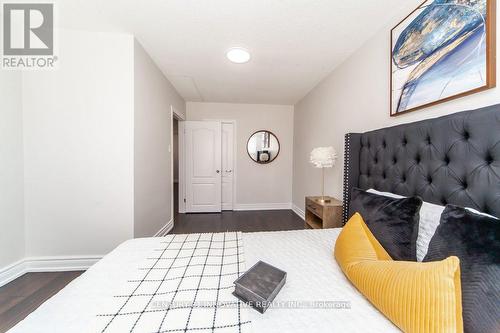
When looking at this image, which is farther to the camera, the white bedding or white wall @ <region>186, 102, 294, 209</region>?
white wall @ <region>186, 102, 294, 209</region>

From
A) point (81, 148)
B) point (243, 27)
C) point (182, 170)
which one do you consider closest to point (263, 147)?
point (182, 170)

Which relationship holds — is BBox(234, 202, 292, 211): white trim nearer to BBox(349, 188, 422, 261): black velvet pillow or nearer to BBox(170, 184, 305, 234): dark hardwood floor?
BBox(170, 184, 305, 234): dark hardwood floor

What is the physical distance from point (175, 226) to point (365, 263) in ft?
9.93

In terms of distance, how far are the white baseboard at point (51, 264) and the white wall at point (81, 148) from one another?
0.19ft

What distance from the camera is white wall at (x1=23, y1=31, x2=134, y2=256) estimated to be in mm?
1823

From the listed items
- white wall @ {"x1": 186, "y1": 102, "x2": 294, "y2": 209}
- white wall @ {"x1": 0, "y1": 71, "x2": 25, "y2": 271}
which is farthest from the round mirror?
white wall @ {"x1": 0, "y1": 71, "x2": 25, "y2": 271}

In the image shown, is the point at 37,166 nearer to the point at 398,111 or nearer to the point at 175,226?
the point at 175,226

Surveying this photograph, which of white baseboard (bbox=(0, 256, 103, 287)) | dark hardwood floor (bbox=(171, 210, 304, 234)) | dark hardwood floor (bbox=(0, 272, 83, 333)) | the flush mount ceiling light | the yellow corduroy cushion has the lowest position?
dark hardwood floor (bbox=(0, 272, 83, 333))

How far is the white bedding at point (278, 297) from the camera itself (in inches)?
25.9

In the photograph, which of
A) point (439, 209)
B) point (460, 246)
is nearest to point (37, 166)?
point (460, 246)

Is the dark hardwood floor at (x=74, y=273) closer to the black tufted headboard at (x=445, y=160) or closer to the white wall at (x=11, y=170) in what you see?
the white wall at (x=11, y=170)

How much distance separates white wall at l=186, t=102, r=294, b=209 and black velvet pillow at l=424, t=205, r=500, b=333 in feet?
11.5

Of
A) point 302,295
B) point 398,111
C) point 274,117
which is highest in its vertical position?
point 274,117

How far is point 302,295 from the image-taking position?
82 cm
